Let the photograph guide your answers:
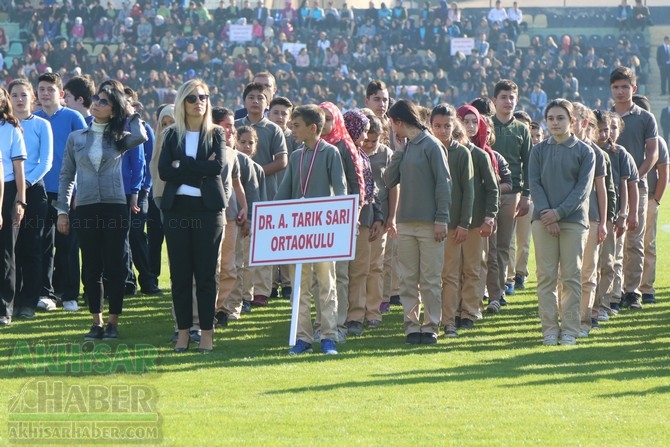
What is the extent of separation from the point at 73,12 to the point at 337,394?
42403 millimetres

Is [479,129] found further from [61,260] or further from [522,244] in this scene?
[61,260]

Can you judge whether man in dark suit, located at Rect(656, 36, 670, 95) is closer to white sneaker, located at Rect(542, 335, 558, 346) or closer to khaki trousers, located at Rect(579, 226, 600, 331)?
khaki trousers, located at Rect(579, 226, 600, 331)

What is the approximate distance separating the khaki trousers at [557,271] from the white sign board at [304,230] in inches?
63.3

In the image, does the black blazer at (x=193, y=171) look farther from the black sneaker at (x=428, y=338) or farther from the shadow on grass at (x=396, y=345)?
the black sneaker at (x=428, y=338)

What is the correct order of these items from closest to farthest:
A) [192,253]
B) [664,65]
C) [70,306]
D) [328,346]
Result: [192,253] → [328,346] → [70,306] → [664,65]

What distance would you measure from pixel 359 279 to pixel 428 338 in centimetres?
97

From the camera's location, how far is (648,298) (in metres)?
13.1

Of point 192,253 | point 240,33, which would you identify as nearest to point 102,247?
point 192,253

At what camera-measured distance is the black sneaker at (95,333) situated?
34.1 ft

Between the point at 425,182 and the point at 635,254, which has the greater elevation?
the point at 425,182

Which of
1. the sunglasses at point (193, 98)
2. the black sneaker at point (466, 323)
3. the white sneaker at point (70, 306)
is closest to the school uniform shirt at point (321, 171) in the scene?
the sunglasses at point (193, 98)

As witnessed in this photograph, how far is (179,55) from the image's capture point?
150 ft

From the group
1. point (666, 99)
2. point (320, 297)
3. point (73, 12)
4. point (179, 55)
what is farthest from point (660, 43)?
point (320, 297)

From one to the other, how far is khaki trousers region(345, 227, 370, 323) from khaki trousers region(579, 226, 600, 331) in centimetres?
185
